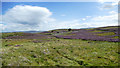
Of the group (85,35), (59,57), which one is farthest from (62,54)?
(85,35)

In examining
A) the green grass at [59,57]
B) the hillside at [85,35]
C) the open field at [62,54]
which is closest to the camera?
the green grass at [59,57]

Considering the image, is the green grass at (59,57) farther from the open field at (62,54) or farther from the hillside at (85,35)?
the hillside at (85,35)

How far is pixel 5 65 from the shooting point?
31.2ft

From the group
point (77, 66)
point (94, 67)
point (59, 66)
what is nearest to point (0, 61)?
point (59, 66)

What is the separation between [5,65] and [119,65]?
15242 mm

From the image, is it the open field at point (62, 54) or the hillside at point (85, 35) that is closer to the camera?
the open field at point (62, 54)

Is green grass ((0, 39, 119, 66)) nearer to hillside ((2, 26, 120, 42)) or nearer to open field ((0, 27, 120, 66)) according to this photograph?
open field ((0, 27, 120, 66))

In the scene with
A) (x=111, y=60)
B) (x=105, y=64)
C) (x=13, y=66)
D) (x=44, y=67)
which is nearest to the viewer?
(x=13, y=66)

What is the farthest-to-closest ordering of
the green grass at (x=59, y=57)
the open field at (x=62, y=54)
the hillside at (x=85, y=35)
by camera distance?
1. the hillside at (x=85, y=35)
2. the open field at (x=62, y=54)
3. the green grass at (x=59, y=57)

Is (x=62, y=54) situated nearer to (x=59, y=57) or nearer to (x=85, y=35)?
(x=59, y=57)

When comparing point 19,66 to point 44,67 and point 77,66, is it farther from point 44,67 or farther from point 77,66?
point 77,66

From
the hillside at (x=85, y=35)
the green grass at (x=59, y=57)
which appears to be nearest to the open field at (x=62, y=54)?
the green grass at (x=59, y=57)

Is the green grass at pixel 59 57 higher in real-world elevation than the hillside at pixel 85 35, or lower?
lower

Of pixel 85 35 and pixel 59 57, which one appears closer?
pixel 59 57
